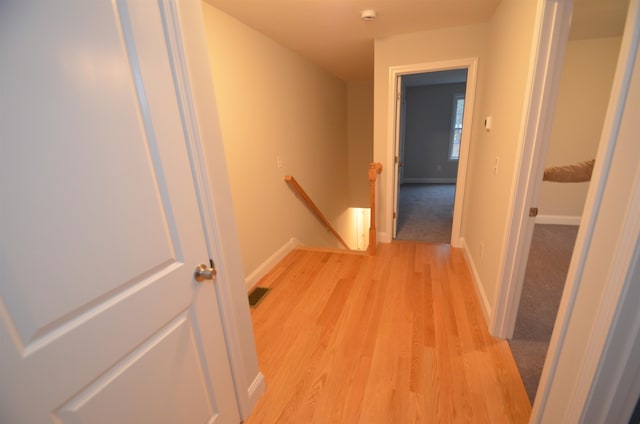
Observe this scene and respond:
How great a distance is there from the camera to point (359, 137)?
5.64 metres

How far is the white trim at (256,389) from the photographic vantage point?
4.67 ft

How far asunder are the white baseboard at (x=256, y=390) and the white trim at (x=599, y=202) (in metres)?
1.37

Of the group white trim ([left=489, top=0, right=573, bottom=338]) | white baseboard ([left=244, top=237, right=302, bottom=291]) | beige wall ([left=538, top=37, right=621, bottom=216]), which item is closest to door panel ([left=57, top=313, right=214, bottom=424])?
white baseboard ([left=244, top=237, right=302, bottom=291])

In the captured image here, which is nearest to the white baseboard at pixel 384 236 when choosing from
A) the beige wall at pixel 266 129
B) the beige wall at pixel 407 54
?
the beige wall at pixel 407 54

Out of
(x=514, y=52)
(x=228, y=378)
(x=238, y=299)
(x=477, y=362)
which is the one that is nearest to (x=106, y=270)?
(x=238, y=299)

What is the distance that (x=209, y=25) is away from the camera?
1.97 meters

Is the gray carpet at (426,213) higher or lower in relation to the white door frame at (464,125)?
lower

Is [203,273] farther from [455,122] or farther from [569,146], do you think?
[455,122]

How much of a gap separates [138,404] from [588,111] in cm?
513

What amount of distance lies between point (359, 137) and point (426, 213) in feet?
7.02

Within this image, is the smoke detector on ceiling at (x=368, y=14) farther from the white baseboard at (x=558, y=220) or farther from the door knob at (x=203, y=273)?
the white baseboard at (x=558, y=220)

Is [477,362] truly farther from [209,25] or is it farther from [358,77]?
[358,77]

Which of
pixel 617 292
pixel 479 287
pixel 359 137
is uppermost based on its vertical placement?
pixel 359 137

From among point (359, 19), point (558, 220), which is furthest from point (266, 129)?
point (558, 220)
